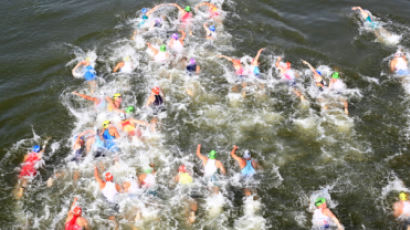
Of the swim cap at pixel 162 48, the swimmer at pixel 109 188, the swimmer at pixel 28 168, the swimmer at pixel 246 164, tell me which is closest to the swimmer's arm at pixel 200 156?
the swimmer at pixel 246 164

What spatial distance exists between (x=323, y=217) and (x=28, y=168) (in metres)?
9.11

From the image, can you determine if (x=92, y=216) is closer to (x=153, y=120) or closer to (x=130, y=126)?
(x=130, y=126)

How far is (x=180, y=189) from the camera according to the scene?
399 inches

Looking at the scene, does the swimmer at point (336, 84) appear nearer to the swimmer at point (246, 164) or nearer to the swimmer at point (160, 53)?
the swimmer at point (246, 164)

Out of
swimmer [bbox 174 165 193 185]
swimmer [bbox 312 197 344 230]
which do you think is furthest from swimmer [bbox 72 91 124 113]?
swimmer [bbox 312 197 344 230]

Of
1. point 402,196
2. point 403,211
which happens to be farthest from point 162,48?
point 403,211

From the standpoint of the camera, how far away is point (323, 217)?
29.6 feet

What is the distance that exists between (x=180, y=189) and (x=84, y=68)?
26.4ft

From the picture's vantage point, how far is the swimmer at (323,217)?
353 inches

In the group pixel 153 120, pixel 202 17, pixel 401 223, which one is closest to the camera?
pixel 401 223

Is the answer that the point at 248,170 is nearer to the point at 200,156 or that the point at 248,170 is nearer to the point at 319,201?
the point at 200,156

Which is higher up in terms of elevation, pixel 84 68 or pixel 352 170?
pixel 84 68

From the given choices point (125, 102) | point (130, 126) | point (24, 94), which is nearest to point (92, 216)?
point (130, 126)

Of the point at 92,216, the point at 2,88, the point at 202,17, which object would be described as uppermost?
the point at 202,17
